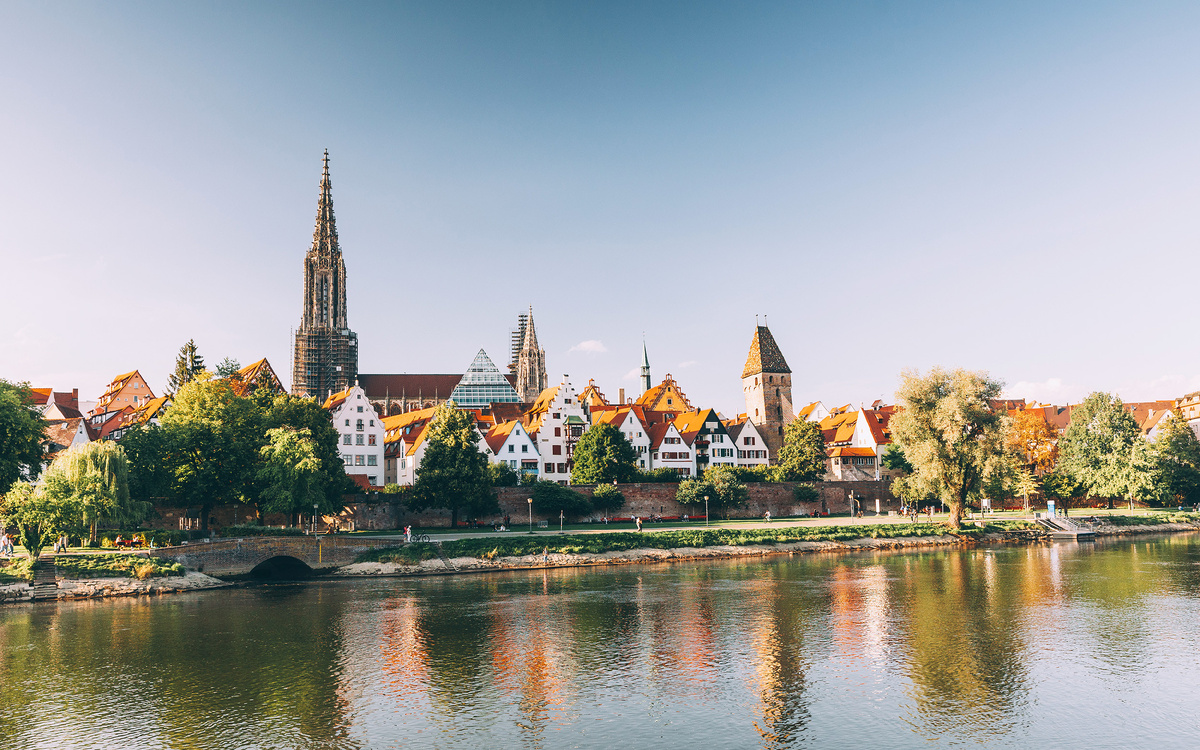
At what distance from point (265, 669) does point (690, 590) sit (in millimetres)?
22723

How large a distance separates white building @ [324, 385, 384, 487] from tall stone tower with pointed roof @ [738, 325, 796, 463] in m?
48.5

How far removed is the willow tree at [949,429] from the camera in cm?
6481

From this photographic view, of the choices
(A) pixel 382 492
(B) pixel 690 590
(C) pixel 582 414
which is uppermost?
(C) pixel 582 414

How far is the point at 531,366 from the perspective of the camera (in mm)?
154000

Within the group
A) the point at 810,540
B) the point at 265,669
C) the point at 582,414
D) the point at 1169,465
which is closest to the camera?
the point at 265,669

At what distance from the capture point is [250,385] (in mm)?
86375

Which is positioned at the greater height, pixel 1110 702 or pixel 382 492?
pixel 382 492

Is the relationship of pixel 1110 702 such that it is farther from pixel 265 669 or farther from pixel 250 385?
pixel 250 385

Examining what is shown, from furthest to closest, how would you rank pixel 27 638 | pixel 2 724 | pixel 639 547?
pixel 639 547, pixel 27 638, pixel 2 724

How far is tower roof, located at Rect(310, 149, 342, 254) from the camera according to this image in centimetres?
14575

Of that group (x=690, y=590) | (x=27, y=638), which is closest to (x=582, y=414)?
(x=690, y=590)

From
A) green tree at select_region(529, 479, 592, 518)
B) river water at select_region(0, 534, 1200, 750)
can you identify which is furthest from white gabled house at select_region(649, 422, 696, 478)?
river water at select_region(0, 534, 1200, 750)

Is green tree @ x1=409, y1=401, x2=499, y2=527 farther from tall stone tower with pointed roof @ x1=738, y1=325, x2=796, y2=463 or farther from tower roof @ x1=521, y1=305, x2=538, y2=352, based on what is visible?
tower roof @ x1=521, y1=305, x2=538, y2=352

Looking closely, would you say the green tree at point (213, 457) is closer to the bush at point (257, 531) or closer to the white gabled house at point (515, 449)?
the bush at point (257, 531)
